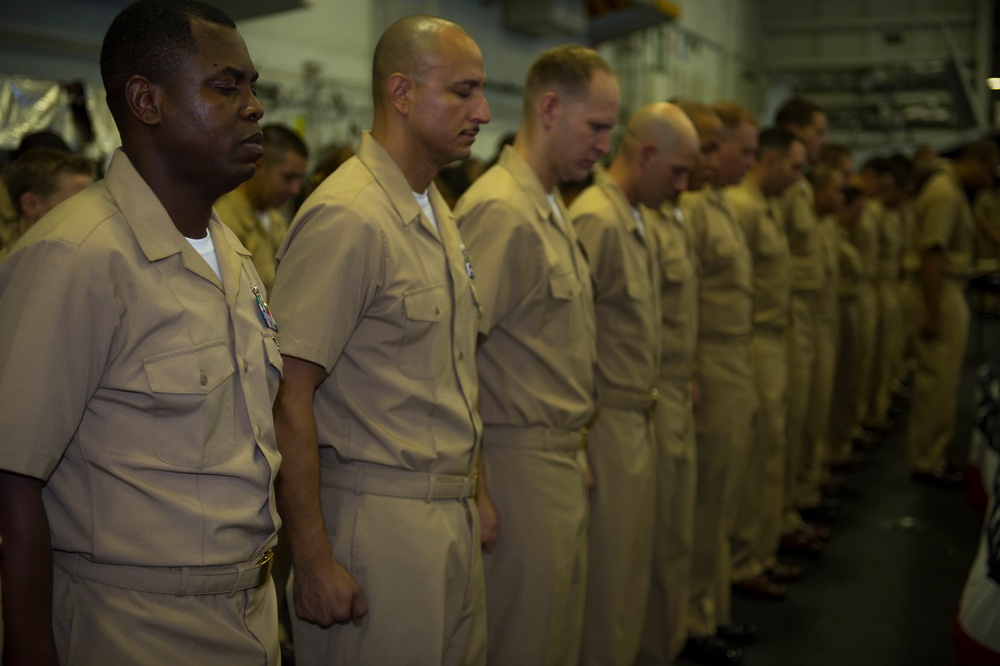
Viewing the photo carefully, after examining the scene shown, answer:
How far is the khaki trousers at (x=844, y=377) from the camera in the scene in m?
5.84

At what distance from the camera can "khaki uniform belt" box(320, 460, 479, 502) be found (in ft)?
6.16

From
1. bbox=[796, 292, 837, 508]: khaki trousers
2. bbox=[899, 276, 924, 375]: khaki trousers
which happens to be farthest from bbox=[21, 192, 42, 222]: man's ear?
bbox=[899, 276, 924, 375]: khaki trousers

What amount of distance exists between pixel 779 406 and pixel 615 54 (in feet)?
25.0

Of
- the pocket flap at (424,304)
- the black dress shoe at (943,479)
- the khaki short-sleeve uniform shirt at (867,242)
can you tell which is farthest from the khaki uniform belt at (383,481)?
the khaki short-sleeve uniform shirt at (867,242)

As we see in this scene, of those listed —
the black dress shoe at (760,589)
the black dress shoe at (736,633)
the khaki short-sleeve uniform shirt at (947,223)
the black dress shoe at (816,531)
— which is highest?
the khaki short-sleeve uniform shirt at (947,223)

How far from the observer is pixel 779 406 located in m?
4.11

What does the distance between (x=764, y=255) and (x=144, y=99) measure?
3.18m

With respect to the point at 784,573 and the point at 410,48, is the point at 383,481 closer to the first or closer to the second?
the point at 410,48

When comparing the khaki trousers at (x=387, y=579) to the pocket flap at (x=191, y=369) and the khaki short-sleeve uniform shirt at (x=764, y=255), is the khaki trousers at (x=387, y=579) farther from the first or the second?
the khaki short-sleeve uniform shirt at (x=764, y=255)

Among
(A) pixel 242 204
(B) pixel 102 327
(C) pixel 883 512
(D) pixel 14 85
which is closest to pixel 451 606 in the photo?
(B) pixel 102 327

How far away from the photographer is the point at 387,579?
6.15 ft

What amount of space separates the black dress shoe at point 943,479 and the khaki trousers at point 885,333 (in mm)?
1190

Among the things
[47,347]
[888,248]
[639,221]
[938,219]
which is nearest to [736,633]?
[639,221]

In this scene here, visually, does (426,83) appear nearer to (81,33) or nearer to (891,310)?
(81,33)
